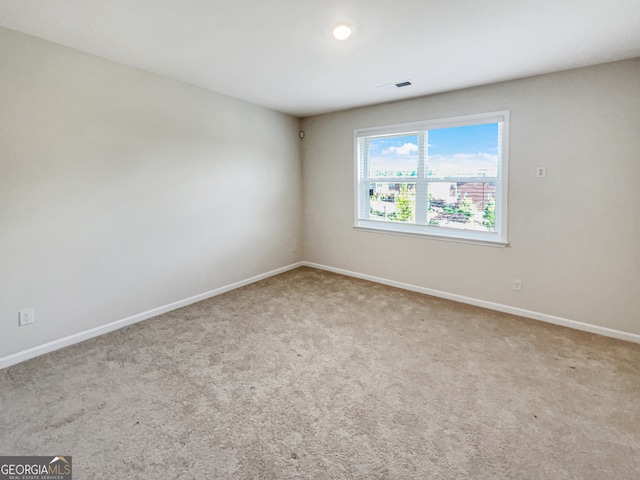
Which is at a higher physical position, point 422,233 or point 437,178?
point 437,178

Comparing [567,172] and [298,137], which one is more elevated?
[298,137]

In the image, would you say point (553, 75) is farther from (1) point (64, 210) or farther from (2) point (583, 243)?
(1) point (64, 210)

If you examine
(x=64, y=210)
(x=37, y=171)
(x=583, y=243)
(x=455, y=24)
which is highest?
(x=455, y=24)

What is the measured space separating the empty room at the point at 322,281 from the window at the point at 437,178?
1.1 inches

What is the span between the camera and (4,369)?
7.68 ft

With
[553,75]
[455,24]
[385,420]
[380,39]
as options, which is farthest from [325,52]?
[385,420]

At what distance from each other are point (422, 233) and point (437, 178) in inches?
27.2

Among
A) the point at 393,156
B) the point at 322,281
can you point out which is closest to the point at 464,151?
the point at 393,156

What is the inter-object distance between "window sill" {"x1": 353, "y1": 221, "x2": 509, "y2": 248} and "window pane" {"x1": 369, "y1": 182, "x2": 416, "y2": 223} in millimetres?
91

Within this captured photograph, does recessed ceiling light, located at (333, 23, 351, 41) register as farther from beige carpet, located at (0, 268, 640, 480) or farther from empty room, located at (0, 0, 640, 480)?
beige carpet, located at (0, 268, 640, 480)

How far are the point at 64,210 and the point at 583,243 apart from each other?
457cm

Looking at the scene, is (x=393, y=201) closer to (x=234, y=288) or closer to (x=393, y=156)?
(x=393, y=156)

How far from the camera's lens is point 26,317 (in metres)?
2.47

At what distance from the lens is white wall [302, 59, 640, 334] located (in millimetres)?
2713
